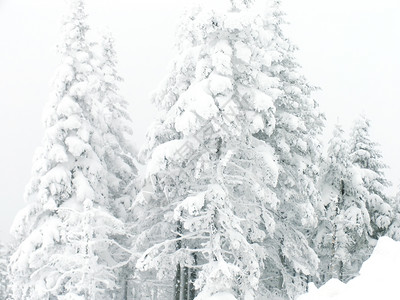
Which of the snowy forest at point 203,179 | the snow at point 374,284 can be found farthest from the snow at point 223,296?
the snow at point 374,284

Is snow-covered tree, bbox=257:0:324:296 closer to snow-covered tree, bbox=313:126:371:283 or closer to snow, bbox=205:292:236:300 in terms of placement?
snow-covered tree, bbox=313:126:371:283

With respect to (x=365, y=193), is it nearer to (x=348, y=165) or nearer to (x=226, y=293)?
(x=348, y=165)

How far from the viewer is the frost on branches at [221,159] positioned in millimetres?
16109

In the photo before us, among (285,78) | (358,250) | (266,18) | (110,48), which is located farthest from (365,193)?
(110,48)

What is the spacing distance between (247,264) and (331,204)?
498 inches

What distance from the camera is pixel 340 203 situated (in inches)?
1121

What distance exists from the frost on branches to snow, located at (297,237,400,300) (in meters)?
6.04

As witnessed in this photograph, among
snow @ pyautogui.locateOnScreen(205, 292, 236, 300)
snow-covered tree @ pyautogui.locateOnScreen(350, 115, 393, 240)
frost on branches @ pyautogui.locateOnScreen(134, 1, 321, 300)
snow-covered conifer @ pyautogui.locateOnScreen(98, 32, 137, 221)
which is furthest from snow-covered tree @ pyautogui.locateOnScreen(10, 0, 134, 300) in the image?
snow-covered tree @ pyautogui.locateOnScreen(350, 115, 393, 240)

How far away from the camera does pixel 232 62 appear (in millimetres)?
17328

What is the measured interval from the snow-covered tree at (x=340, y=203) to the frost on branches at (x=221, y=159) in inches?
261

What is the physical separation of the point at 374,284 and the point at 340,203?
67.1 feet

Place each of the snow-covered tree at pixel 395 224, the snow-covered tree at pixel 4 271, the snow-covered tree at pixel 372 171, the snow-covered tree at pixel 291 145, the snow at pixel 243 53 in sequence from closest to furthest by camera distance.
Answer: the snow at pixel 243 53, the snow-covered tree at pixel 291 145, the snow-covered tree at pixel 372 171, the snow-covered tree at pixel 395 224, the snow-covered tree at pixel 4 271

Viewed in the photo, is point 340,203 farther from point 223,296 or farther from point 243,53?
point 243,53

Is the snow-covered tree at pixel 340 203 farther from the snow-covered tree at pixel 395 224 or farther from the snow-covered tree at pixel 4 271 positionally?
the snow-covered tree at pixel 4 271
